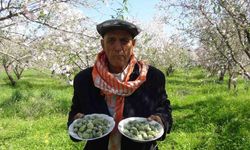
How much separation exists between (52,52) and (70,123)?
3821 mm

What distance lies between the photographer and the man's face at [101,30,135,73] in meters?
3.24

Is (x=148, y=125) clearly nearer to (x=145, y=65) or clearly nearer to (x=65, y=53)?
(x=145, y=65)

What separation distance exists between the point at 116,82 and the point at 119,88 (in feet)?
0.18

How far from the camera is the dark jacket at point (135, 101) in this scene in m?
3.37

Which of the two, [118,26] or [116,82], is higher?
[118,26]

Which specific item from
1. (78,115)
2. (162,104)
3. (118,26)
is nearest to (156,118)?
(162,104)

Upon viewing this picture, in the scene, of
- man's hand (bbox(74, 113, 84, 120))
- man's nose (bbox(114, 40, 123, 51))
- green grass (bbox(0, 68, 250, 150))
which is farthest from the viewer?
green grass (bbox(0, 68, 250, 150))

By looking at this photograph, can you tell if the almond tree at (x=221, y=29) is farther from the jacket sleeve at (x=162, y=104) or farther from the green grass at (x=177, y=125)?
the jacket sleeve at (x=162, y=104)

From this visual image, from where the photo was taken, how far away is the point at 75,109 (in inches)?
139

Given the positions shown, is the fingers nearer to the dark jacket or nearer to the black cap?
the dark jacket

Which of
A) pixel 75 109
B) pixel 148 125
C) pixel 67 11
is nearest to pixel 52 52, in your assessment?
pixel 67 11

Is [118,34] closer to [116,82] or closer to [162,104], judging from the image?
[116,82]

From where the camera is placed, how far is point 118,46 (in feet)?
10.5

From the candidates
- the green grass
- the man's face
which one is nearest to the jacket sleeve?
the man's face
